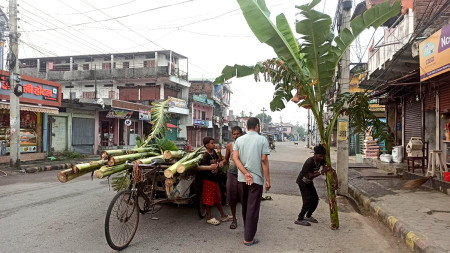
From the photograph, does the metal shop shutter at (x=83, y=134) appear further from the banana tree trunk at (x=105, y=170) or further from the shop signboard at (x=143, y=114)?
the banana tree trunk at (x=105, y=170)

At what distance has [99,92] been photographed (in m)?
36.8

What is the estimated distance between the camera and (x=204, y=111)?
44281mm

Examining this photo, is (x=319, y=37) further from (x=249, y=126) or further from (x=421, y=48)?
(x=421, y=48)

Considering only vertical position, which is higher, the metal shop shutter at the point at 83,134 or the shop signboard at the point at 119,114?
the shop signboard at the point at 119,114

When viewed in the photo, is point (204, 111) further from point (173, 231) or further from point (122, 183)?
point (173, 231)

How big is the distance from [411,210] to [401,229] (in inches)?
53.0

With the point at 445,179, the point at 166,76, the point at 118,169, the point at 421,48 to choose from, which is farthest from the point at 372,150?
the point at 166,76

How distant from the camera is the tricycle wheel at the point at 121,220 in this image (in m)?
3.61

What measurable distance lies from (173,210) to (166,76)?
95.7ft

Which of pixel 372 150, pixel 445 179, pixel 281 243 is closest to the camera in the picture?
pixel 281 243

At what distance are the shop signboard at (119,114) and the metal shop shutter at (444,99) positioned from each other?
67.1 feet

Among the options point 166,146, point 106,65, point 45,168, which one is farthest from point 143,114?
point 166,146

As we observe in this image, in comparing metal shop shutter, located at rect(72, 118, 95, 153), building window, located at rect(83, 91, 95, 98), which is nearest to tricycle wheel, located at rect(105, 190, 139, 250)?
metal shop shutter, located at rect(72, 118, 95, 153)

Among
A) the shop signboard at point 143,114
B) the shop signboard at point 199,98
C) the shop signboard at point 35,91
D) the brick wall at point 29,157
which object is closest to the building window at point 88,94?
the shop signboard at point 199,98
